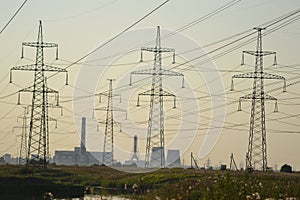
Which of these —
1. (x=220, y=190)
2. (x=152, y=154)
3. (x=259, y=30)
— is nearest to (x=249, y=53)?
(x=259, y=30)

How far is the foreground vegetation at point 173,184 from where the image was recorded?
76.0 feet

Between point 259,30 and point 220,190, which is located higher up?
point 259,30

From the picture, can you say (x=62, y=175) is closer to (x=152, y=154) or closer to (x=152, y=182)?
(x=152, y=154)

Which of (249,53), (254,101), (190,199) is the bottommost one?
(190,199)

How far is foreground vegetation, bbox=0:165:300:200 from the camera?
2316 cm

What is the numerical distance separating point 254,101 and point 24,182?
21296 millimetres

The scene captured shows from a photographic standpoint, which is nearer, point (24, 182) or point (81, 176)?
point (24, 182)

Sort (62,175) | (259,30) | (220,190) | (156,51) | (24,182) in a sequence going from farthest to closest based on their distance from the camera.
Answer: (62,175) < (156,51) < (259,30) < (24,182) < (220,190)

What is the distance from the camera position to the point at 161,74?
6575 centimetres

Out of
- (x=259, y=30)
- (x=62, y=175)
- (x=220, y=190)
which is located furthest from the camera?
(x=62, y=175)

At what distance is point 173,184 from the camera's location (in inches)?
1574

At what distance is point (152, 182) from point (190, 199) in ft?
96.6

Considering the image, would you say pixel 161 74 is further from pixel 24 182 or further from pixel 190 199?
pixel 190 199

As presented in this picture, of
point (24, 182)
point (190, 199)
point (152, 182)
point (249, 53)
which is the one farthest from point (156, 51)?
point (190, 199)
